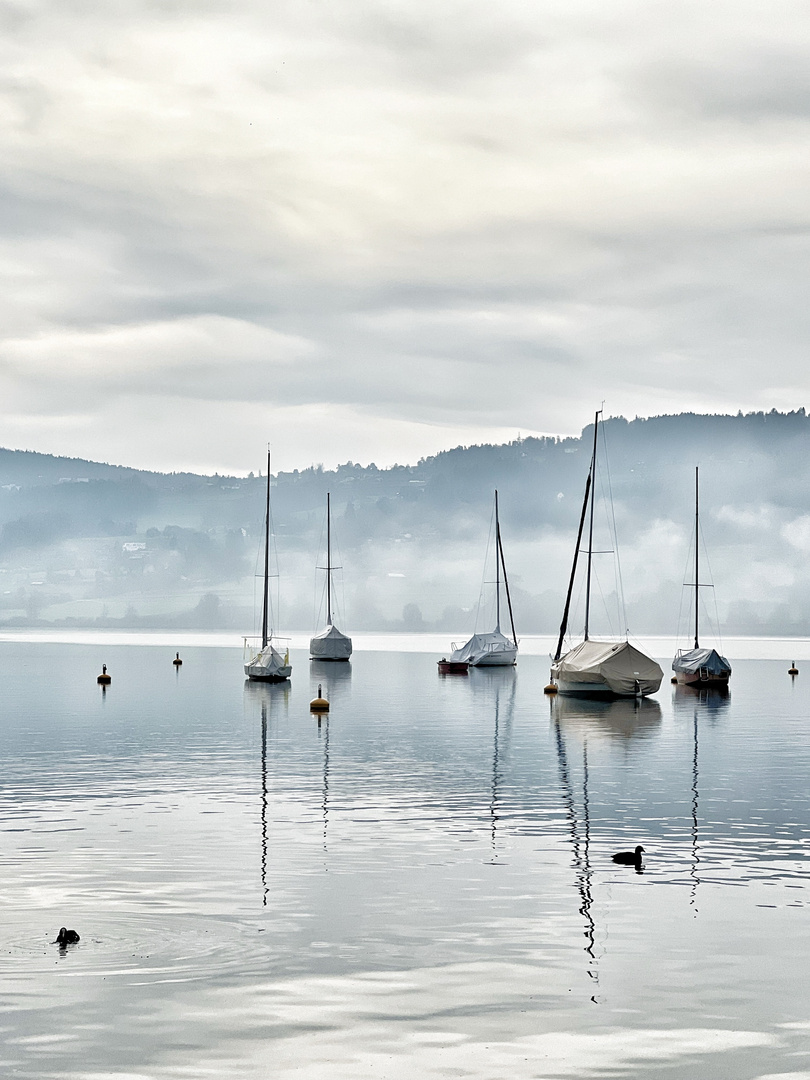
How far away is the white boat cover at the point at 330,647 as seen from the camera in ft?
635

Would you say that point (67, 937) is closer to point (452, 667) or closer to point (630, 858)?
point (630, 858)

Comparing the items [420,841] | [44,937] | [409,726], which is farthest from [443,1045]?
[409,726]

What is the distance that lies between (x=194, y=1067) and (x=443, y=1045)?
3.61 m

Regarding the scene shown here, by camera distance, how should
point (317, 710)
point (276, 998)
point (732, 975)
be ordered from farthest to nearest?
point (317, 710)
point (732, 975)
point (276, 998)

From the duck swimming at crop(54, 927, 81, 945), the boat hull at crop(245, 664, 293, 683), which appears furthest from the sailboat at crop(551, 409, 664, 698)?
the duck swimming at crop(54, 927, 81, 945)

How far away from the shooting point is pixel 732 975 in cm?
2317

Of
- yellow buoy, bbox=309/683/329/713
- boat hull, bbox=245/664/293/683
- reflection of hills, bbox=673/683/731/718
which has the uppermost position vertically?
yellow buoy, bbox=309/683/329/713

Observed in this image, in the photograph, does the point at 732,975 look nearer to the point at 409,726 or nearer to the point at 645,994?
the point at 645,994

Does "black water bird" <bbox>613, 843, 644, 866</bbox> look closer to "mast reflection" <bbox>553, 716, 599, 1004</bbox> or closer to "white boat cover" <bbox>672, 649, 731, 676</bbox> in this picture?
"mast reflection" <bbox>553, 716, 599, 1004</bbox>

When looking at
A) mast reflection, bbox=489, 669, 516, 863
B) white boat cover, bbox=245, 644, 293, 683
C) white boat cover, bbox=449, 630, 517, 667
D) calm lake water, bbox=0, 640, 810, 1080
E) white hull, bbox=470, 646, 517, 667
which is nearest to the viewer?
calm lake water, bbox=0, 640, 810, 1080

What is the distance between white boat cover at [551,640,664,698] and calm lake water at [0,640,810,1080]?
4171 centimetres

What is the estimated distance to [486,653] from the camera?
177750mm

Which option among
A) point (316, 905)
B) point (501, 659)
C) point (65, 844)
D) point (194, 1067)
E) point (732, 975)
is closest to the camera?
point (194, 1067)

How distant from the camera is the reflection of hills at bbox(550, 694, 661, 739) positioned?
3184 inches
